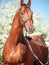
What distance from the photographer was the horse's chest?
6.12 m

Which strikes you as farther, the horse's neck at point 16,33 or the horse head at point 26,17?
the horse's neck at point 16,33

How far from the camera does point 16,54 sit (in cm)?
613

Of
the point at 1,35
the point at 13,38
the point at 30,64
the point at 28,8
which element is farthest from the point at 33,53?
the point at 1,35

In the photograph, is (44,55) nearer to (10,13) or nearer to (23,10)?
(23,10)

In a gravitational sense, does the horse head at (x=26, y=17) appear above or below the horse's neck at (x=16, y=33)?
above

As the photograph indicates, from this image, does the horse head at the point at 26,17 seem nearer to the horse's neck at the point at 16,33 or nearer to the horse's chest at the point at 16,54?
the horse's neck at the point at 16,33

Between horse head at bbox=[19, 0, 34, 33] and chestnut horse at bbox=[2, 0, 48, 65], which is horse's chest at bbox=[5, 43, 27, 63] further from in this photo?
horse head at bbox=[19, 0, 34, 33]

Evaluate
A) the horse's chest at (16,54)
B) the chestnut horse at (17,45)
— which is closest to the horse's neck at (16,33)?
the chestnut horse at (17,45)

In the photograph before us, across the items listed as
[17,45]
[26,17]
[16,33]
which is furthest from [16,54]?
[26,17]

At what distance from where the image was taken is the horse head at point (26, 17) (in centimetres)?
555

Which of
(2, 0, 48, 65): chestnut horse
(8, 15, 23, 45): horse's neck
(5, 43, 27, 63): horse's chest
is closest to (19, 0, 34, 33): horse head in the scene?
(2, 0, 48, 65): chestnut horse

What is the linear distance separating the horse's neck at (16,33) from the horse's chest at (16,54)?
14 cm

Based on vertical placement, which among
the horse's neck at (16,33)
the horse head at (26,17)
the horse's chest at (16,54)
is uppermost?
the horse head at (26,17)

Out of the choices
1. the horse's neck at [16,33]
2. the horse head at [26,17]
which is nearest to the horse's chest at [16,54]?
the horse's neck at [16,33]
